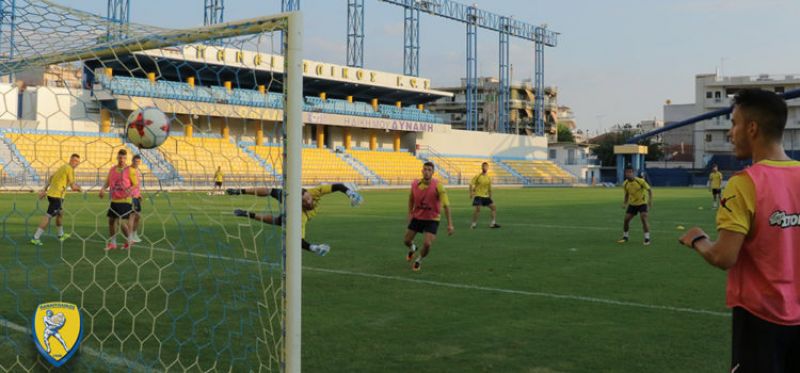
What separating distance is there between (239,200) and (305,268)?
13.4 meters

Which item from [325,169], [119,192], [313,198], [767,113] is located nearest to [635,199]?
[313,198]

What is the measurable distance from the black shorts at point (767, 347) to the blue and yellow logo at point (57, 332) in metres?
4.43

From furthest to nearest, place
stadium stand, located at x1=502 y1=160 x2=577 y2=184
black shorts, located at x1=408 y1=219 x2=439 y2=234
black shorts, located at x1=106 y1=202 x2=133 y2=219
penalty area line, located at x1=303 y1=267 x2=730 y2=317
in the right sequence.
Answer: stadium stand, located at x1=502 y1=160 x2=577 y2=184
black shorts, located at x1=106 y1=202 x2=133 y2=219
black shorts, located at x1=408 y1=219 x2=439 y2=234
penalty area line, located at x1=303 y1=267 x2=730 y2=317

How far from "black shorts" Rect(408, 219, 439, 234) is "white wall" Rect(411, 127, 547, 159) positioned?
51.0 meters

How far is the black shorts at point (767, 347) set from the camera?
2896mm

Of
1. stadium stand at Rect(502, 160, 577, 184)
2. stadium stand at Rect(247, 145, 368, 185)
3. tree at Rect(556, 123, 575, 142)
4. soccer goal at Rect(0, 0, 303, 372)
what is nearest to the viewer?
soccer goal at Rect(0, 0, 303, 372)

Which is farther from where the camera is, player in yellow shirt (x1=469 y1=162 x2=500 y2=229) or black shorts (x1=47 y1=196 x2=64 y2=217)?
player in yellow shirt (x1=469 y1=162 x2=500 y2=229)

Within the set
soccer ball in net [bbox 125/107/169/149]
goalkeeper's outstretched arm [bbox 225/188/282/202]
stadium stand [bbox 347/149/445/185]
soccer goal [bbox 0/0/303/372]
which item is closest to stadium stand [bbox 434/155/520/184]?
stadium stand [bbox 347/149/445/185]

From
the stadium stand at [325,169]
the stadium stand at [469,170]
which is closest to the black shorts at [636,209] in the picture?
the stadium stand at [325,169]

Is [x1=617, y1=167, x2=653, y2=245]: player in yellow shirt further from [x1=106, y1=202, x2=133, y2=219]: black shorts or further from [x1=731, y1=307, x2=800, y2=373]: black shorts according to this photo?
[x1=731, y1=307, x2=800, y2=373]: black shorts

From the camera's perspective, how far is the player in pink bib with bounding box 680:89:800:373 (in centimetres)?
288

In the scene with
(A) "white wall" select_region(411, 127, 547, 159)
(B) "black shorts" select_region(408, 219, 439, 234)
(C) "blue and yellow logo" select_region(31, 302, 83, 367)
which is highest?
(A) "white wall" select_region(411, 127, 547, 159)

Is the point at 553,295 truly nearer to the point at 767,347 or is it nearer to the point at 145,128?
the point at 145,128

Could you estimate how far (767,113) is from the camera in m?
2.96
